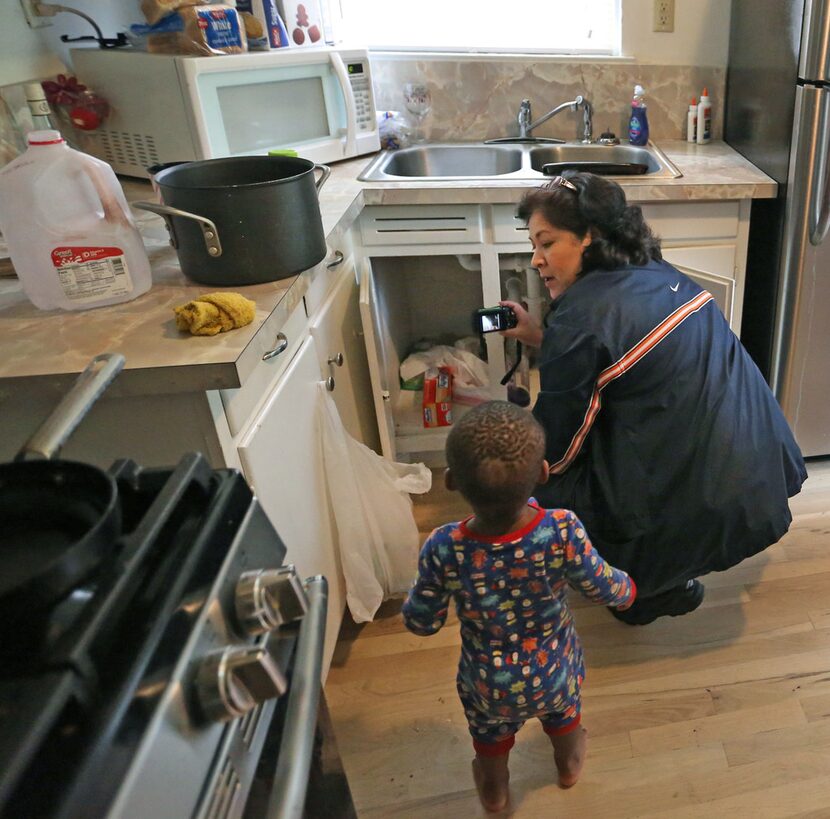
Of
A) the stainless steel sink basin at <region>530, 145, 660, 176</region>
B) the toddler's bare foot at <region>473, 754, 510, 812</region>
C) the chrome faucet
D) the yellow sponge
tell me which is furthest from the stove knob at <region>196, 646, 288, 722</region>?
the chrome faucet

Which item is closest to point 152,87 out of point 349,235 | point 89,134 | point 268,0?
point 89,134

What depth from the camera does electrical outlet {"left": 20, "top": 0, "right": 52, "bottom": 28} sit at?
5.92 ft

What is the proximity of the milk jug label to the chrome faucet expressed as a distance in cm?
169

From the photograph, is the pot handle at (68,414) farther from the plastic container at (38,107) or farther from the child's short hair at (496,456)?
the plastic container at (38,107)

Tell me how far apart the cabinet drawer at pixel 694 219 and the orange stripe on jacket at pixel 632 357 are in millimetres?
606

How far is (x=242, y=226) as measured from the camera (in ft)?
3.66

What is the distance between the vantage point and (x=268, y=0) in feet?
6.55

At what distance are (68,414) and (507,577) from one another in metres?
0.67

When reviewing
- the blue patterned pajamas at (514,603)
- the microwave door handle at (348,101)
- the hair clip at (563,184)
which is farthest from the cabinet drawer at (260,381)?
the microwave door handle at (348,101)

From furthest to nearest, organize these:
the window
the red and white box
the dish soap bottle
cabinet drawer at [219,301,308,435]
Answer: the window
the dish soap bottle
the red and white box
cabinet drawer at [219,301,308,435]

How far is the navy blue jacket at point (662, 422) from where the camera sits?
135 cm

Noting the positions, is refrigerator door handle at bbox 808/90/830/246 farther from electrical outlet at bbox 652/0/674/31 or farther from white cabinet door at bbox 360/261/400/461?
white cabinet door at bbox 360/261/400/461

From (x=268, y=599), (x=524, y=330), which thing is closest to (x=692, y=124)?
(x=524, y=330)

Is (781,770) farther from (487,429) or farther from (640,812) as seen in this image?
(487,429)
